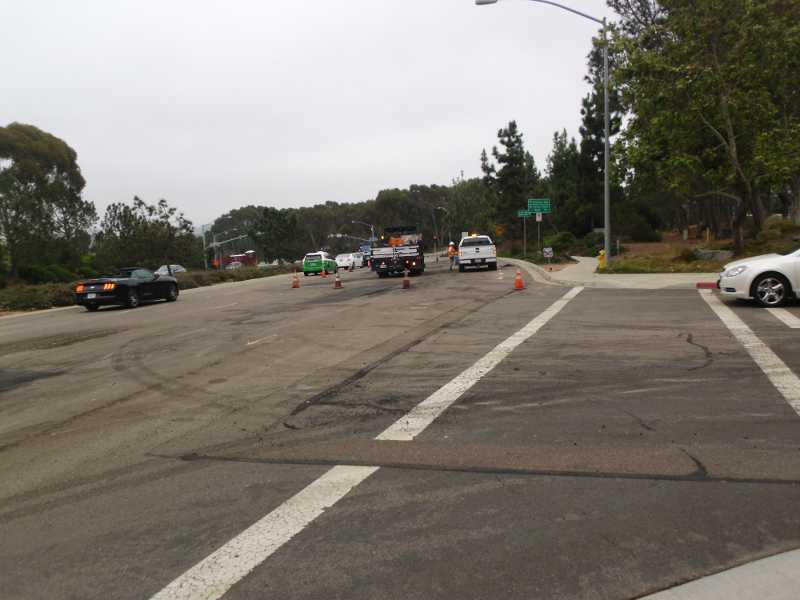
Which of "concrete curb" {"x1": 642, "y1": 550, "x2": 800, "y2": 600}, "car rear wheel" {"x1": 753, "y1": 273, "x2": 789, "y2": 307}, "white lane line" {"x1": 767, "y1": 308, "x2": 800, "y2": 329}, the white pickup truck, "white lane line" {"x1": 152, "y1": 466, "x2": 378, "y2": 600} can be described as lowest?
"concrete curb" {"x1": 642, "y1": 550, "x2": 800, "y2": 600}

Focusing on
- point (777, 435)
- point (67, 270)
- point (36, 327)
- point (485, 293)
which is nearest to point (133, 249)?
point (67, 270)

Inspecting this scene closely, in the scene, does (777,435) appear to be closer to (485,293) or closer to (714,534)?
(714,534)

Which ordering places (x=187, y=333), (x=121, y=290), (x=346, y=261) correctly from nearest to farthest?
(x=187, y=333), (x=121, y=290), (x=346, y=261)

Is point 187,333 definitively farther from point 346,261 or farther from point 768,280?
point 346,261

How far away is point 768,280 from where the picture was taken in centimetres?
1273

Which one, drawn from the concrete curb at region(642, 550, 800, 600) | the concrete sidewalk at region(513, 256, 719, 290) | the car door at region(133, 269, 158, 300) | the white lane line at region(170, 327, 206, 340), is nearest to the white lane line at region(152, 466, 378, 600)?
the concrete curb at region(642, 550, 800, 600)

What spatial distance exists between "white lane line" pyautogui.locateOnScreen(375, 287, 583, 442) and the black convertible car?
14306mm

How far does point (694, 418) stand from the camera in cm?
569

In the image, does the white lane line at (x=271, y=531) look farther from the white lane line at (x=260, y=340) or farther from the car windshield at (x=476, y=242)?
the car windshield at (x=476, y=242)

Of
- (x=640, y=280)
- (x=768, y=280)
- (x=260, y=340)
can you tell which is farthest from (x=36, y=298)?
(x=768, y=280)

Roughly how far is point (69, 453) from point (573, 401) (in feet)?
15.3

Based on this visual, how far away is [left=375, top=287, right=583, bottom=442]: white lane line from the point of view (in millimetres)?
5691

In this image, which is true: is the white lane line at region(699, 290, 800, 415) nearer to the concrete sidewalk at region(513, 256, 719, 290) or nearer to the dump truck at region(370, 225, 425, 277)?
the concrete sidewalk at region(513, 256, 719, 290)

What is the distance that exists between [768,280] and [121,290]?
17.9 m
